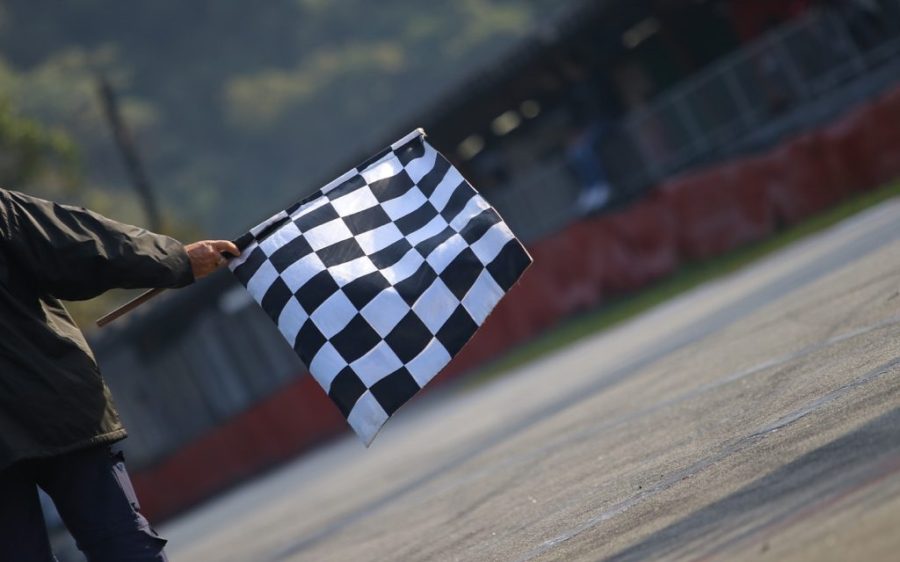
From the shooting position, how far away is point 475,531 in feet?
22.0

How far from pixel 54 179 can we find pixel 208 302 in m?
22.5

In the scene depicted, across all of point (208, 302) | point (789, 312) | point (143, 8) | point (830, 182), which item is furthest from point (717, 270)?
point (143, 8)

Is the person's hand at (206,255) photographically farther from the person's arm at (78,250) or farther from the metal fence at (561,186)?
the metal fence at (561,186)

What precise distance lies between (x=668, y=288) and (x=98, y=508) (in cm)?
1609

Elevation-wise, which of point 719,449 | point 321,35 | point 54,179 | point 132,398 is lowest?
point 719,449

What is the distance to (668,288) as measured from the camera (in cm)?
2002

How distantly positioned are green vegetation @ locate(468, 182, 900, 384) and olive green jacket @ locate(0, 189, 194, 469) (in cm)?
1318

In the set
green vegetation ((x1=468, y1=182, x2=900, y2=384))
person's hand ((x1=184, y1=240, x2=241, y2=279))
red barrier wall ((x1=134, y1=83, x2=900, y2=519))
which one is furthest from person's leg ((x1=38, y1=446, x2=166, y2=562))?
red barrier wall ((x1=134, y1=83, x2=900, y2=519))

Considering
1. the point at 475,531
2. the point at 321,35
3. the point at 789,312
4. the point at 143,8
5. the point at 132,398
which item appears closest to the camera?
the point at 475,531

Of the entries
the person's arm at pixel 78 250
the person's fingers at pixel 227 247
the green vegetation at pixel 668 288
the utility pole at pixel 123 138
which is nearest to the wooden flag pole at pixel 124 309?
the person's fingers at pixel 227 247

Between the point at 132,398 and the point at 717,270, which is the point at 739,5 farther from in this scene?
the point at 132,398

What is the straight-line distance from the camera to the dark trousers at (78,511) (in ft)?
14.4

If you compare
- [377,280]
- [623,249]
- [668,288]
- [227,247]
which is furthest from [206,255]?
[623,249]

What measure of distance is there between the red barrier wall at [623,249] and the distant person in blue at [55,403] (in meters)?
14.4
